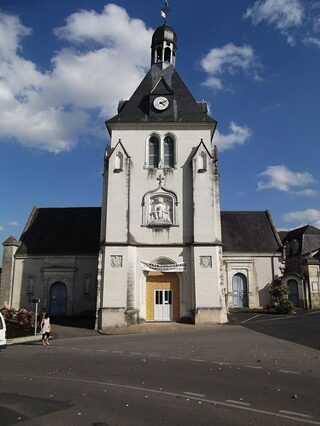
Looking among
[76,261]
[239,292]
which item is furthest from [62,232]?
[239,292]

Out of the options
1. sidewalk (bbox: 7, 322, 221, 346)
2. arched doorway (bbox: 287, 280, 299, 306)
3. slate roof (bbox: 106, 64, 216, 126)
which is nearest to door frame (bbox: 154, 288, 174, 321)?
sidewalk (bbox: 7, 322, 221, 346)

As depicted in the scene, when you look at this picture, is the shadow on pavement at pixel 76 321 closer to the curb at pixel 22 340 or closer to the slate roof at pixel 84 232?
the curb at pixel 22 340

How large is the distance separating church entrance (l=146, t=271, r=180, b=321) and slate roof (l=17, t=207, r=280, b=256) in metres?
8.58

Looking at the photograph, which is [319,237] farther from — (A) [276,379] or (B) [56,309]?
(A) [276,379]

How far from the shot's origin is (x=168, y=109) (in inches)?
1057

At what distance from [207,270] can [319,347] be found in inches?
384

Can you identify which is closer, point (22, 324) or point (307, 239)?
point (22, 324)

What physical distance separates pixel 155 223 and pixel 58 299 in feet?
39.7

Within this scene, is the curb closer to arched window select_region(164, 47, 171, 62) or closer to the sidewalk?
the sidewalk

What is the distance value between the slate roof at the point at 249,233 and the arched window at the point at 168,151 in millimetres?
11741

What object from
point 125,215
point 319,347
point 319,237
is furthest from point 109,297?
point 319,237

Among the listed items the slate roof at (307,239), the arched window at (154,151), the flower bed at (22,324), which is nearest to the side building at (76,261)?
the flower bed at (22,324)

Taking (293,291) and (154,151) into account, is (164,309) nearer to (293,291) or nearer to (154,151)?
(154,151)

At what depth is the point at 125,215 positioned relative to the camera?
2450 centimetres
